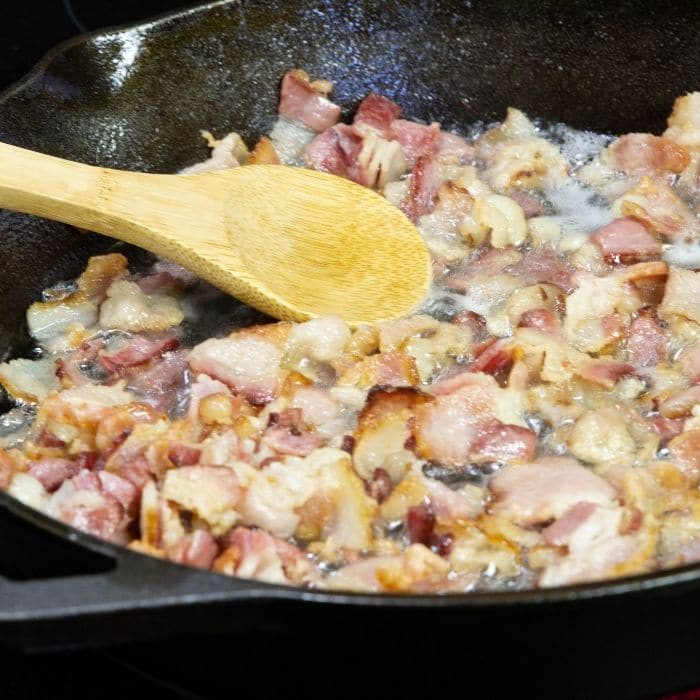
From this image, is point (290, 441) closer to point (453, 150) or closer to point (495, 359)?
point (495, 359)

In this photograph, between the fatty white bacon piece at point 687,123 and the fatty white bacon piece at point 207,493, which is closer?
the fatty white bacon piece at point 207,493

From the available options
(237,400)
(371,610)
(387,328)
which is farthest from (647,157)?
(371,610)

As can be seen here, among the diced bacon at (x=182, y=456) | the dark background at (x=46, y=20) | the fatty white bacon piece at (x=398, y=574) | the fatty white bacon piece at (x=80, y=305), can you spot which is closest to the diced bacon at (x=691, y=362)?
the fatty white bacon piece at (x=398, y=574)

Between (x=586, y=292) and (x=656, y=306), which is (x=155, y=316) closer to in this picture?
(x=586, y=292)

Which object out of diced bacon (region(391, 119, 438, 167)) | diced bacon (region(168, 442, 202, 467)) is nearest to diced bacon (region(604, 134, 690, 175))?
diced bacon (region(391, 119, 438, 167))

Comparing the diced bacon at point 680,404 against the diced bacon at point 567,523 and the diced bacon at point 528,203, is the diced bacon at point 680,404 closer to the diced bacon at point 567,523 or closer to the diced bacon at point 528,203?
the diced bacon at point 567,523
